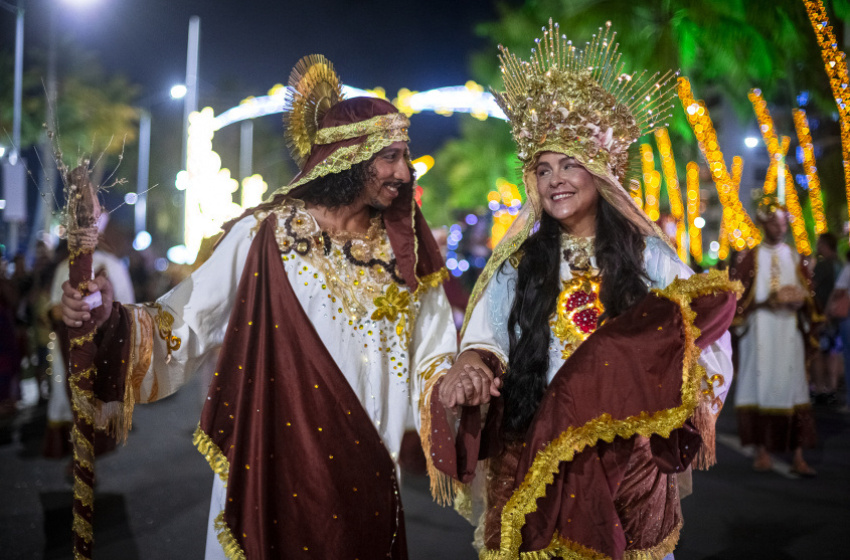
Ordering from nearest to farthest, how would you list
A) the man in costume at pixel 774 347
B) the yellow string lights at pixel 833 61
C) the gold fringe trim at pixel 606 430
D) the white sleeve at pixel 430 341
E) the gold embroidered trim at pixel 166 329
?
the gold fringe trim at pixel 606 430, the gold embroidered trim at pixel 166 329, the white sleeve at pixel 430 341, the yellow string lights at pixel 833 61, the man in costume at pixel 774 347

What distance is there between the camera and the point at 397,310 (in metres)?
3.44

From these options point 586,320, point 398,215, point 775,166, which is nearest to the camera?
point 586,320

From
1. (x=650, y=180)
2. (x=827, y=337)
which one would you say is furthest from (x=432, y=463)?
(x=650, y=180)

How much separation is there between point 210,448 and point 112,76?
34835 millimetres

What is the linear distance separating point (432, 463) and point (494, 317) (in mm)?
635

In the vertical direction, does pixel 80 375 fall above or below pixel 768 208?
below

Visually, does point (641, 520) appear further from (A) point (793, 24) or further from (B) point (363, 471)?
(A) point (793, 24)

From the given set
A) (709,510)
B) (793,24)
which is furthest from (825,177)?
(709,510)

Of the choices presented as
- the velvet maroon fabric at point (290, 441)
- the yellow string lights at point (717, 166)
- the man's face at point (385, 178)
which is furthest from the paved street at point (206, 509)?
the yellow string lights at point (717, 166)

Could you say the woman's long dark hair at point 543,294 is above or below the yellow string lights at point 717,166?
below

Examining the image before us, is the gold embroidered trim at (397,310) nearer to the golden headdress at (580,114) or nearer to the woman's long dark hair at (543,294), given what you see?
the golden headdress at (580,114)

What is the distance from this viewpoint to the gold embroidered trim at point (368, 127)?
11.5 feet

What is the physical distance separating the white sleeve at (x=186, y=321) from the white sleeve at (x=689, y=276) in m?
1.67

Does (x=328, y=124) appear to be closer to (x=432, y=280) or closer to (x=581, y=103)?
(x=432, y=280)
